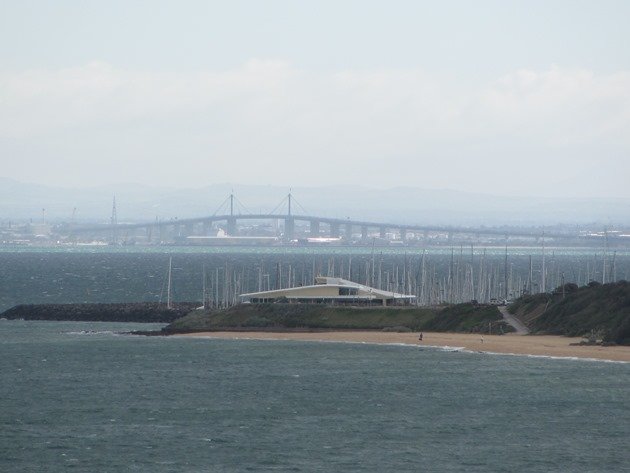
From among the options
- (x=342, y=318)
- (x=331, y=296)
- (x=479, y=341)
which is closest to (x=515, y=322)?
(x=479, y=341)

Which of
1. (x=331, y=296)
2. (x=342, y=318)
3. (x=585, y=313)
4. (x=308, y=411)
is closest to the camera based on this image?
(x=308, y=411)

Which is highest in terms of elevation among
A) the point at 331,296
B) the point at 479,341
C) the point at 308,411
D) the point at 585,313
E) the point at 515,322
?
the point at 585,313

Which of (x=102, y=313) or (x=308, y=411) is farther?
(x=102, y=313)

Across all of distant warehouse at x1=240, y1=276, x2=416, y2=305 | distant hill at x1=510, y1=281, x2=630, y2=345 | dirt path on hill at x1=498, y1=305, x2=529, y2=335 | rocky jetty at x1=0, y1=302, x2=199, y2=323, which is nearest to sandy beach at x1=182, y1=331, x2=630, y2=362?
distant hill at x1=510, y1=281, x2=630, y2=345

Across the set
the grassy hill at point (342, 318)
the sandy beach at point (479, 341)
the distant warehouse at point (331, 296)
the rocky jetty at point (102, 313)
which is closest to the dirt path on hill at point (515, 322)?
the grassy hill at point (342, 318)

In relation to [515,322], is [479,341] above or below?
below

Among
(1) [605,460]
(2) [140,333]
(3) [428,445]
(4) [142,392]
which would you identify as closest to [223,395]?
(4) [142,392]

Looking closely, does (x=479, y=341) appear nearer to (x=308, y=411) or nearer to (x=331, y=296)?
(x=331, y=296)
